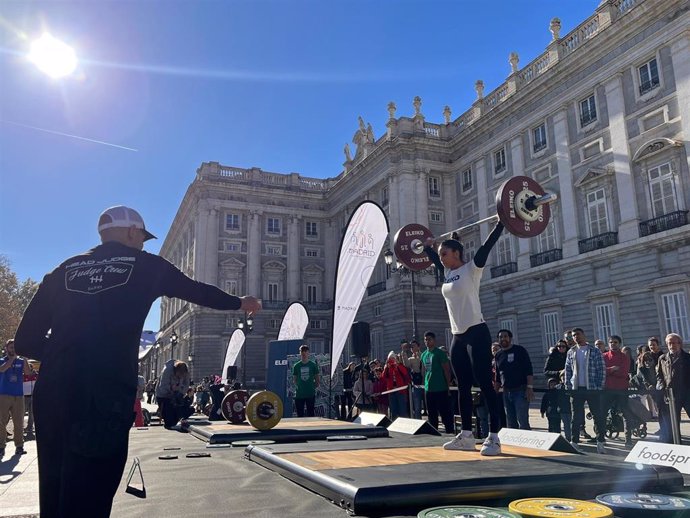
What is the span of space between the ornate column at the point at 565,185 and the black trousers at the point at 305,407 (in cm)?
1704

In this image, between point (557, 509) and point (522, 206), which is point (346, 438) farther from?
point (557, 509)

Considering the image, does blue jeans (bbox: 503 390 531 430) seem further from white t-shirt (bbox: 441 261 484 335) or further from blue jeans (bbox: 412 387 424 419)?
white t-shirt (bbox: 441 261 484 335)

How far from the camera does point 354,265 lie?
905 cm

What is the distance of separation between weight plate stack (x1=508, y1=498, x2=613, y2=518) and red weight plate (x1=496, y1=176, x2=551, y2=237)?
265 cm

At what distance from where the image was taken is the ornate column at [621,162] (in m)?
20.2

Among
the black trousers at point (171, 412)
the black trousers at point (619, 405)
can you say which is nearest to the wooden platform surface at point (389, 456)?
the black trousers at point (619, 405)

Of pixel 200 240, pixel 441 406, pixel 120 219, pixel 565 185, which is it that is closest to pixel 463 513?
pixel 120 219

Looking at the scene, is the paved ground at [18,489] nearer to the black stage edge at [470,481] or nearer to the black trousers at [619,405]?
the black trousers at [619,405]

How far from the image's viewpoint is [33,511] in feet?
9.78

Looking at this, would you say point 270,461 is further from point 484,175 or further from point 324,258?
point 324,258

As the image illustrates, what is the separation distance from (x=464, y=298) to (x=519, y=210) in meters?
1.06

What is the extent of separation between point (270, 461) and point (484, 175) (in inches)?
1090

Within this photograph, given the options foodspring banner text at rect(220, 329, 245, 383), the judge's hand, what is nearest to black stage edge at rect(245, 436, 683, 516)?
the judge's hand

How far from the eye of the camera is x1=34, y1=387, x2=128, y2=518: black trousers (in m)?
1.92
